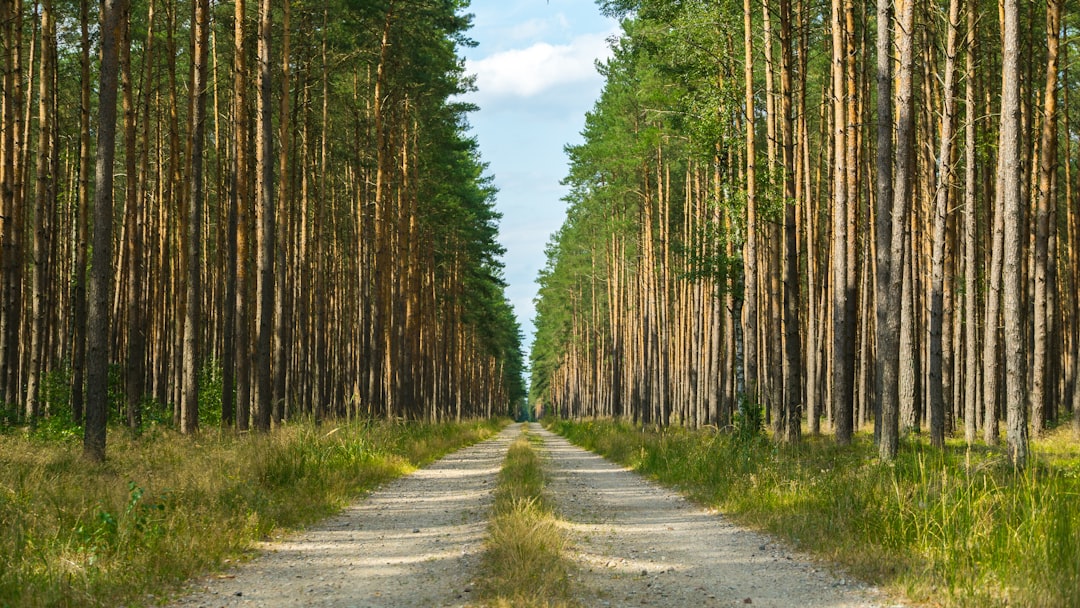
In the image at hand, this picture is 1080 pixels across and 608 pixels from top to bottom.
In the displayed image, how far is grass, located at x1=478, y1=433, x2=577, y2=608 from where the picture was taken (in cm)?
562

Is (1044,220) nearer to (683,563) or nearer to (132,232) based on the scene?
(683,563)

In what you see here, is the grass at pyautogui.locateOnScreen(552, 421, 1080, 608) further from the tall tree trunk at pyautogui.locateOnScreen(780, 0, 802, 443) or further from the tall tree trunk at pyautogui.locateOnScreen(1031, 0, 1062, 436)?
the tall tree trunk at pyautogui.locateOnScreen(1031, 0, 1062, 436)

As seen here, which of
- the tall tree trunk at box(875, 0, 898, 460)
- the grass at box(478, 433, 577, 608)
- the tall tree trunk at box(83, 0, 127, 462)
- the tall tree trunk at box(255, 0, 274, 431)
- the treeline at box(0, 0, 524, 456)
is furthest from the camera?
the treeline at box(0, 0, 524, 456)

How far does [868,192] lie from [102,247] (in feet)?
75.3

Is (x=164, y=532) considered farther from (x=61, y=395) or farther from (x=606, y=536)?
(x=61, y=395)

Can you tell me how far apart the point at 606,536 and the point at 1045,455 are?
10769 mm

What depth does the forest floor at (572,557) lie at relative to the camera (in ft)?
19.8

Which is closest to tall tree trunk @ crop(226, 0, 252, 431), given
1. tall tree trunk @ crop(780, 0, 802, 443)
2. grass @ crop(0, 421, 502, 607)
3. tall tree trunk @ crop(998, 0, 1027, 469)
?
grass @ crop(0, 421, 502, 607)

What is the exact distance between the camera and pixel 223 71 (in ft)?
89.2

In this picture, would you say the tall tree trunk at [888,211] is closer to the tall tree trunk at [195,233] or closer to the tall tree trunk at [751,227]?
the tall tree trunk at [751,227]

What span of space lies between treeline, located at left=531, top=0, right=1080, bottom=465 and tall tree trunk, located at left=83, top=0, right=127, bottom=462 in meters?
11.1

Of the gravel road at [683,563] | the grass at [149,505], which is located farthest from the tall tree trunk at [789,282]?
the grass at [149,505]

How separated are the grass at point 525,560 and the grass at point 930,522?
2397 mm

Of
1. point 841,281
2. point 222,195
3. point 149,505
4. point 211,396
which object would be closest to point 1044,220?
point 841,281
